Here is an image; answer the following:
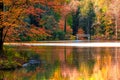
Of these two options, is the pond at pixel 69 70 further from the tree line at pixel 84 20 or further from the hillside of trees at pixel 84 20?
the hillside of trees at pixel 84 20

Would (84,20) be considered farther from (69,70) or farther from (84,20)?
(69,70)

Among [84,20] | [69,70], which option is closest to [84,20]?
[84,20]

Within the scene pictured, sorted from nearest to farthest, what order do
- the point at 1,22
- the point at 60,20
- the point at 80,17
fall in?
the point at 1,22, the point at 60,20, the point at 80,17

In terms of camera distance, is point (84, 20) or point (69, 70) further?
point (84, 20)

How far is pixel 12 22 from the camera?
68.9ft

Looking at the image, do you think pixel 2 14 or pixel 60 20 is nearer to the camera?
pixel 2 14

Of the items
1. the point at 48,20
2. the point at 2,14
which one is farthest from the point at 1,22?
the point at 48,20

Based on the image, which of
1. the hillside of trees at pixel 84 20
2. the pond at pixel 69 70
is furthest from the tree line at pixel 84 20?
the pond at pixel 69 70

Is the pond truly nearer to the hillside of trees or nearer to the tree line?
the tree line

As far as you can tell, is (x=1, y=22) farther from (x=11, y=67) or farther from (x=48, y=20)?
(x=48, y=20)

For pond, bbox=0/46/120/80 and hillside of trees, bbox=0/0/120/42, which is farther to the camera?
hillside of trees, bbox=0/0/120/42

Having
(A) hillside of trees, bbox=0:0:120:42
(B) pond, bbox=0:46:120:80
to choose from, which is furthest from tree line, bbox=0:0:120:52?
(B) pond, bbox=0:46:120:80

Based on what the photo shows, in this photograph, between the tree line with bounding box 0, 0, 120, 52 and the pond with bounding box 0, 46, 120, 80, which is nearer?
the pond with bounding box 0, 46, 120, 80

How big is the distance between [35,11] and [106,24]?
5867cm
